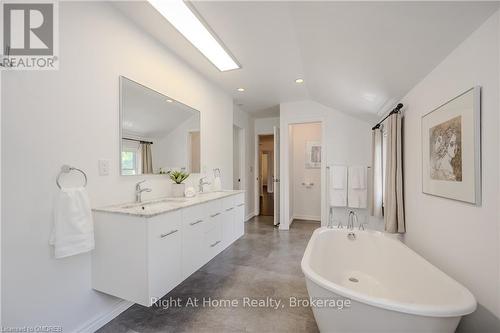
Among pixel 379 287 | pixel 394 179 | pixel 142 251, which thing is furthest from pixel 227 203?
pixel 394 179

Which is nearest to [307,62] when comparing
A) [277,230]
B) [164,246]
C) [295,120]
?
Answer: [295,120]

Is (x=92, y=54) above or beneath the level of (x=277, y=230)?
above

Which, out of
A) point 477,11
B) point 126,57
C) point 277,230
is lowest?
point 277,230

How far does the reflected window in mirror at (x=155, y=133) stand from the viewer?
190 cm

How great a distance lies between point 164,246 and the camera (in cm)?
152

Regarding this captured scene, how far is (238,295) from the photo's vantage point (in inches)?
80.5

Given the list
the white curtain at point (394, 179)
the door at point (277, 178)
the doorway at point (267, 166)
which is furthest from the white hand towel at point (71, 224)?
the doorway at point (267, 166)

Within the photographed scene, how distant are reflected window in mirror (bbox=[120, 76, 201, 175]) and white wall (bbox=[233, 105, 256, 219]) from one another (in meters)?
1.92

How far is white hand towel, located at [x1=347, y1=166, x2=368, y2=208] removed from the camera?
147 inches

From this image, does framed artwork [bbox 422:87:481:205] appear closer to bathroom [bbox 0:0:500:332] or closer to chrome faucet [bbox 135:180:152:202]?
bathroom [bbox 0:0:500:332]

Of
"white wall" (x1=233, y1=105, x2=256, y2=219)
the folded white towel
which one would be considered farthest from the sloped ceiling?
"white wall" (x1=233, y1=105, x2=256, y2=219)

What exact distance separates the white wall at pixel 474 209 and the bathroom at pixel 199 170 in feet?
0.04

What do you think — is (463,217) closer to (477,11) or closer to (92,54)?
(477,11)

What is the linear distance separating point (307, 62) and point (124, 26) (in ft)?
6.15
